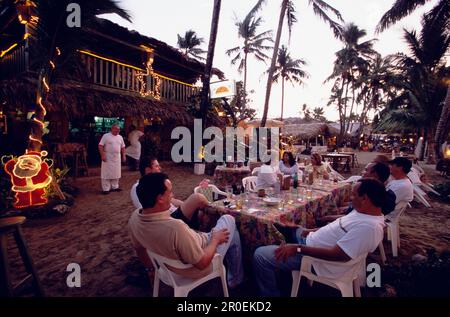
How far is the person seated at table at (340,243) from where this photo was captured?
1933 millimetres

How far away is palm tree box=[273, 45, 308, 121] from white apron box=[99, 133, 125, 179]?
84.9 feet

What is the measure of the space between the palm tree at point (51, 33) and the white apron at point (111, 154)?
1492 mm

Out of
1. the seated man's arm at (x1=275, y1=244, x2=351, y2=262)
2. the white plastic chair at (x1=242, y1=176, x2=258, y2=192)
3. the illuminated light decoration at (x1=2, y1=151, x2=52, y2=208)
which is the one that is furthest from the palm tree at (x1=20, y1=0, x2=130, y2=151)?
the seated man's arm at (x1=275, y1=244, x2=351, y2=262)

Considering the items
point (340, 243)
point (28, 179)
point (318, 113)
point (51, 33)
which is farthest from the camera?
point (318, 113)

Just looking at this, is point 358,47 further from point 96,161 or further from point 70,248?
point 70,248

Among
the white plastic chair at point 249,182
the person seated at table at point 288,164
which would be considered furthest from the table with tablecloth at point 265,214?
the person seated at table at point 288,164

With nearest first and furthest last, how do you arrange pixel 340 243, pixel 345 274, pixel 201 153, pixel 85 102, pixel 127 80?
pixel 340 243, pixel 345 274, pixel 85 102, pixel 127 80, pixel 201 153

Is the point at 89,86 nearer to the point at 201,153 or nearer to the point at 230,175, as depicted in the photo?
the point at 201,153

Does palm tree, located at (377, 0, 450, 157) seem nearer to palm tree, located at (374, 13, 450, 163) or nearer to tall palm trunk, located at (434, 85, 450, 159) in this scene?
tall palm trunk, located at (434, 85, 450, 159)

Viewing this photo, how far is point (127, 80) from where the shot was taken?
407 inches

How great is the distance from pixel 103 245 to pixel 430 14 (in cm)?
1744

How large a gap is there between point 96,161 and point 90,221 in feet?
24.8

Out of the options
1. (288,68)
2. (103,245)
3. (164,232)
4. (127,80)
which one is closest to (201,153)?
(127,80)

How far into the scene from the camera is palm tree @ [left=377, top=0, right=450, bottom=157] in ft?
38.4
